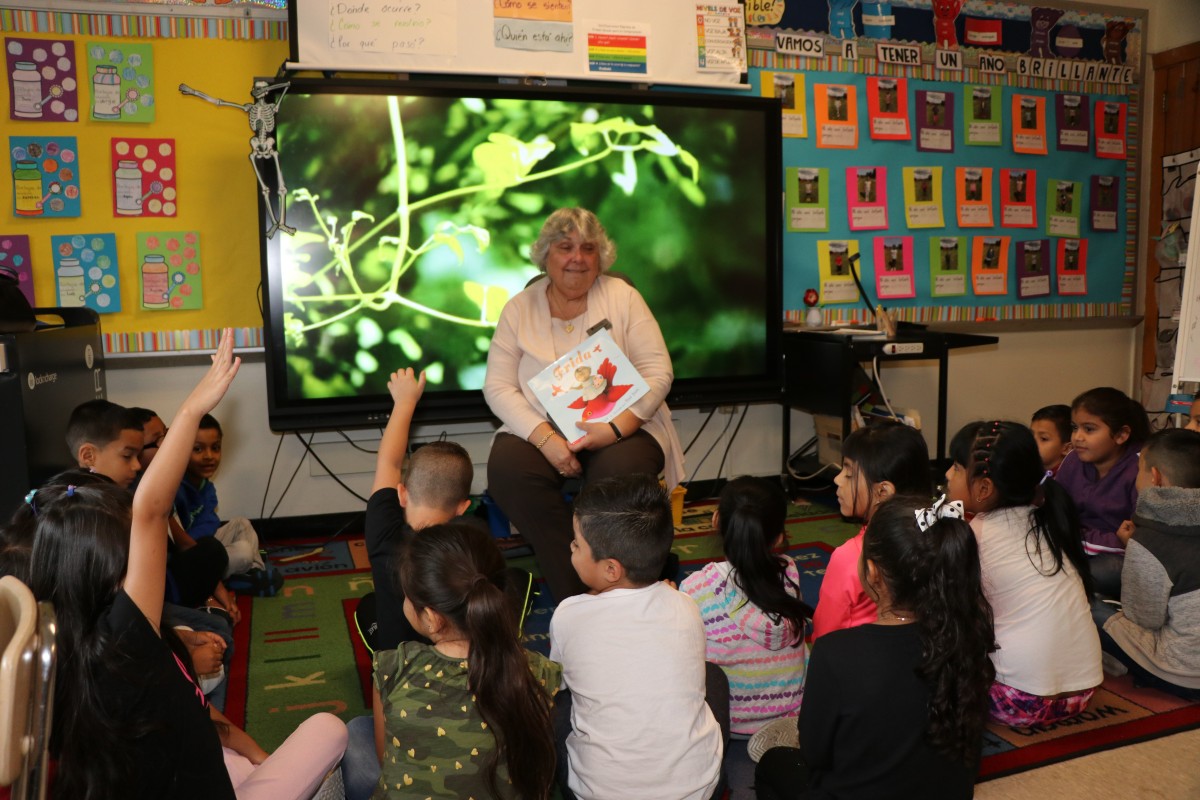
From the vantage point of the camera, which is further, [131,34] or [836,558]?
[131,34]

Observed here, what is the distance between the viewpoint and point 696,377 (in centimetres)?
402

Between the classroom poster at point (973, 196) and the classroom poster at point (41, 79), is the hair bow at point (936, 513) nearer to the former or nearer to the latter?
the classroom poster at point (41, 79)

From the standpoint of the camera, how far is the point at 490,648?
147 centimetres

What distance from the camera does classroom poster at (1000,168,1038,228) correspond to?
4750mm

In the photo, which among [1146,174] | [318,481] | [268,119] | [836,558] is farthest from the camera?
[1146,174]

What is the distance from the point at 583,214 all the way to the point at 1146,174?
3570 millimetres

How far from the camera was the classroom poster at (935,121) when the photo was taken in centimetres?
454

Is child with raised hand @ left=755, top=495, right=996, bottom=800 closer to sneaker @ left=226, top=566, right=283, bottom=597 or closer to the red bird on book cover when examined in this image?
the red bird on book cover

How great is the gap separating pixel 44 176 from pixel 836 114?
10.5 feet

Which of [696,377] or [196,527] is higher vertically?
[696,377]

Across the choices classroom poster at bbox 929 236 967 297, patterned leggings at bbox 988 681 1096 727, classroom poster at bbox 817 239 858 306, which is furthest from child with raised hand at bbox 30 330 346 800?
classroom poster at bbox 929 236 967 297

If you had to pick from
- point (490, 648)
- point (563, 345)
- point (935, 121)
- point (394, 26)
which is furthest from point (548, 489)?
point (935, 121)

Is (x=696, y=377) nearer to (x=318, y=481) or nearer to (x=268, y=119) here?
(x=318, y=481)

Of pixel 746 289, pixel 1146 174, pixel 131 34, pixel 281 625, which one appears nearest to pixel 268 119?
pixel 131 34
